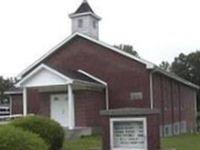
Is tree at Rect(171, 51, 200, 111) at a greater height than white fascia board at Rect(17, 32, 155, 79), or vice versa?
tree at Rect(171, 51, 200, 111)

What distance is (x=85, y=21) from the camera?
1319 inches

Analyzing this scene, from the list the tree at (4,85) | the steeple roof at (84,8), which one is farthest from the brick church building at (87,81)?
the tree at (4,85)

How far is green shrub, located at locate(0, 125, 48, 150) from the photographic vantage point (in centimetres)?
991

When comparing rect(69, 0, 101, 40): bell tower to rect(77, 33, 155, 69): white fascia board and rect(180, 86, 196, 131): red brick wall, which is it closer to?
rect(77, 33, 155, 69): white fascia board

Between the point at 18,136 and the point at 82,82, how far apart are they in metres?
17.7

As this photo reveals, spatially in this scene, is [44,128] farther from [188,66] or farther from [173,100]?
[188,66]

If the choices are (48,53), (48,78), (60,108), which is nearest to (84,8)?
(48,53)

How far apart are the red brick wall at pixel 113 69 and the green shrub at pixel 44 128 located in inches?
568

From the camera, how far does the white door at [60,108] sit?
29.9 m

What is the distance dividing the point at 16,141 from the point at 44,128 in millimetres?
5220

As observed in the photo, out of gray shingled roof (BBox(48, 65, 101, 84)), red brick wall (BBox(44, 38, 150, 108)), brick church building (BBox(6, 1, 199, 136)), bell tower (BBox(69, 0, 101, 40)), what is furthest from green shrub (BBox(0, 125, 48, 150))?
bell tower (BBox(69, 0, 101, 40))

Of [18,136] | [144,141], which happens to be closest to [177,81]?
[144,141]

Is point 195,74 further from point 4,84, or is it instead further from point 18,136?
point 18,136

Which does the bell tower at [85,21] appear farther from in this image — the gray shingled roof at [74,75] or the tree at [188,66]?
the tree at [188,66]
